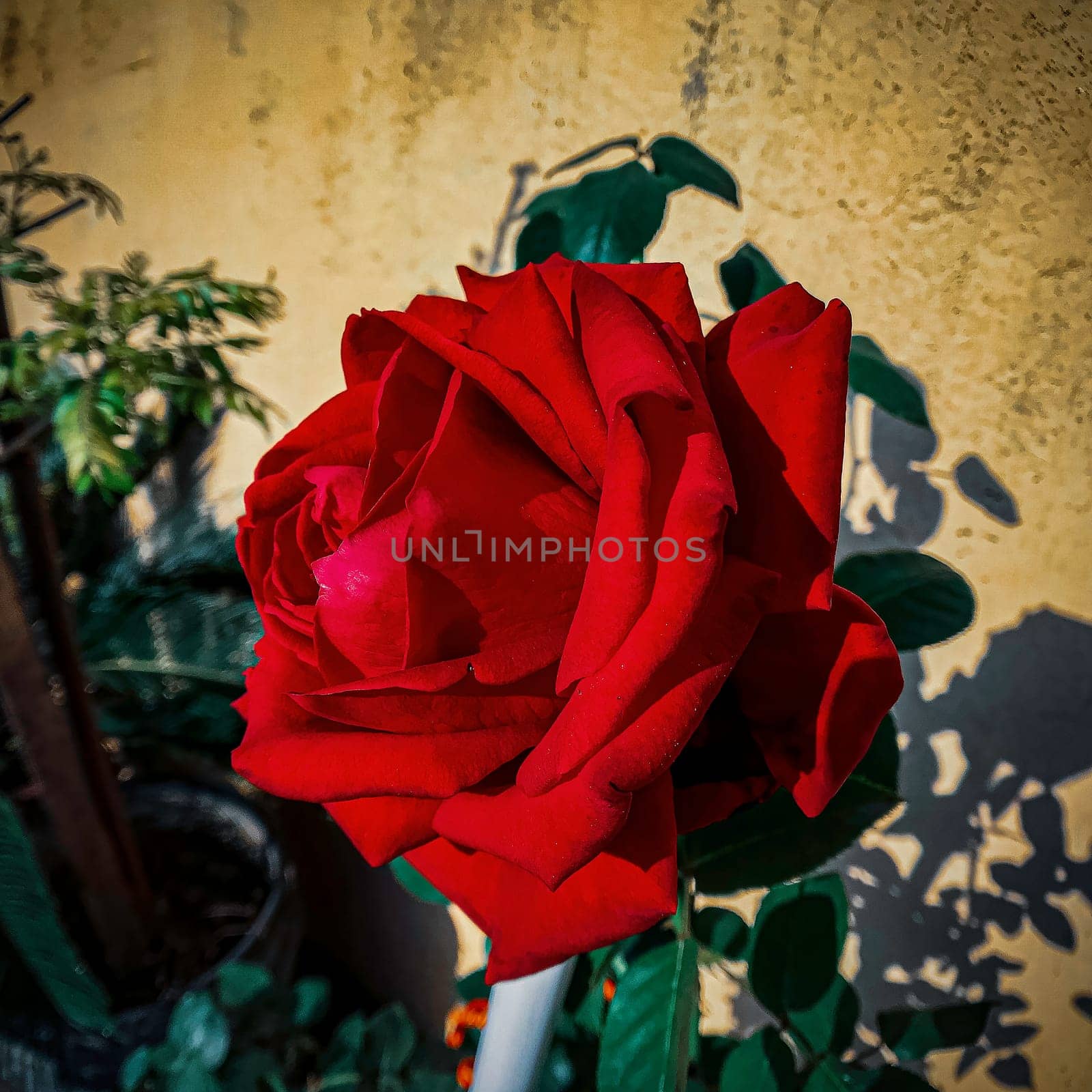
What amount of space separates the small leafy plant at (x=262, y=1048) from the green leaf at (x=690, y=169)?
71cm

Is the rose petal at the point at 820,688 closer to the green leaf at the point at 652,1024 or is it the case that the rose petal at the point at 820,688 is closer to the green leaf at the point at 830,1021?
the green leaf at the point at 652,1024

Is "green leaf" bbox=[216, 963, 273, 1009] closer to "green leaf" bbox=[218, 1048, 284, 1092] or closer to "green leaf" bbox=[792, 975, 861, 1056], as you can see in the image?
"green leaf" bbox=[218, 1048, 284, 1092]

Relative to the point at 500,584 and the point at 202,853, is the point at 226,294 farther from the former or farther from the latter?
the point at 202,853

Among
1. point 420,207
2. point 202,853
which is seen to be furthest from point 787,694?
point 202,853

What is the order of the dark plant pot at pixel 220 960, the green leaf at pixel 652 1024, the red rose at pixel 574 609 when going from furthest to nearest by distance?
the dark plant pot at pixel 220 960, the green leaf at pixel 652 1024, the red rose at pixel 574 609

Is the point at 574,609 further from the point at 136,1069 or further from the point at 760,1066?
the point at 136,1069

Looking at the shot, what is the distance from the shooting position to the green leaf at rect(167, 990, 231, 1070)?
2.00ft

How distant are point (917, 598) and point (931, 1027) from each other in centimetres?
33

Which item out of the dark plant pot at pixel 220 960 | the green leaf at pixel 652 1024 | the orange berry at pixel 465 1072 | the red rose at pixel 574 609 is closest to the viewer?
the red rose at pixel 574 609

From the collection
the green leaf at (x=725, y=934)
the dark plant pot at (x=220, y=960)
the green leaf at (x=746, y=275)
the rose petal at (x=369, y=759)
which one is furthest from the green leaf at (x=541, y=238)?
the dark plant pot at (x=220, y=960)

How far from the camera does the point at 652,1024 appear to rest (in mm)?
309

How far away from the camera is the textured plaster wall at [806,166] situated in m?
0.45

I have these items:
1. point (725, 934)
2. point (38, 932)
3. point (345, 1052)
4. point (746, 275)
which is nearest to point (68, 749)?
point (38, 932)

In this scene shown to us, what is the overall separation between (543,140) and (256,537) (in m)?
0.53
